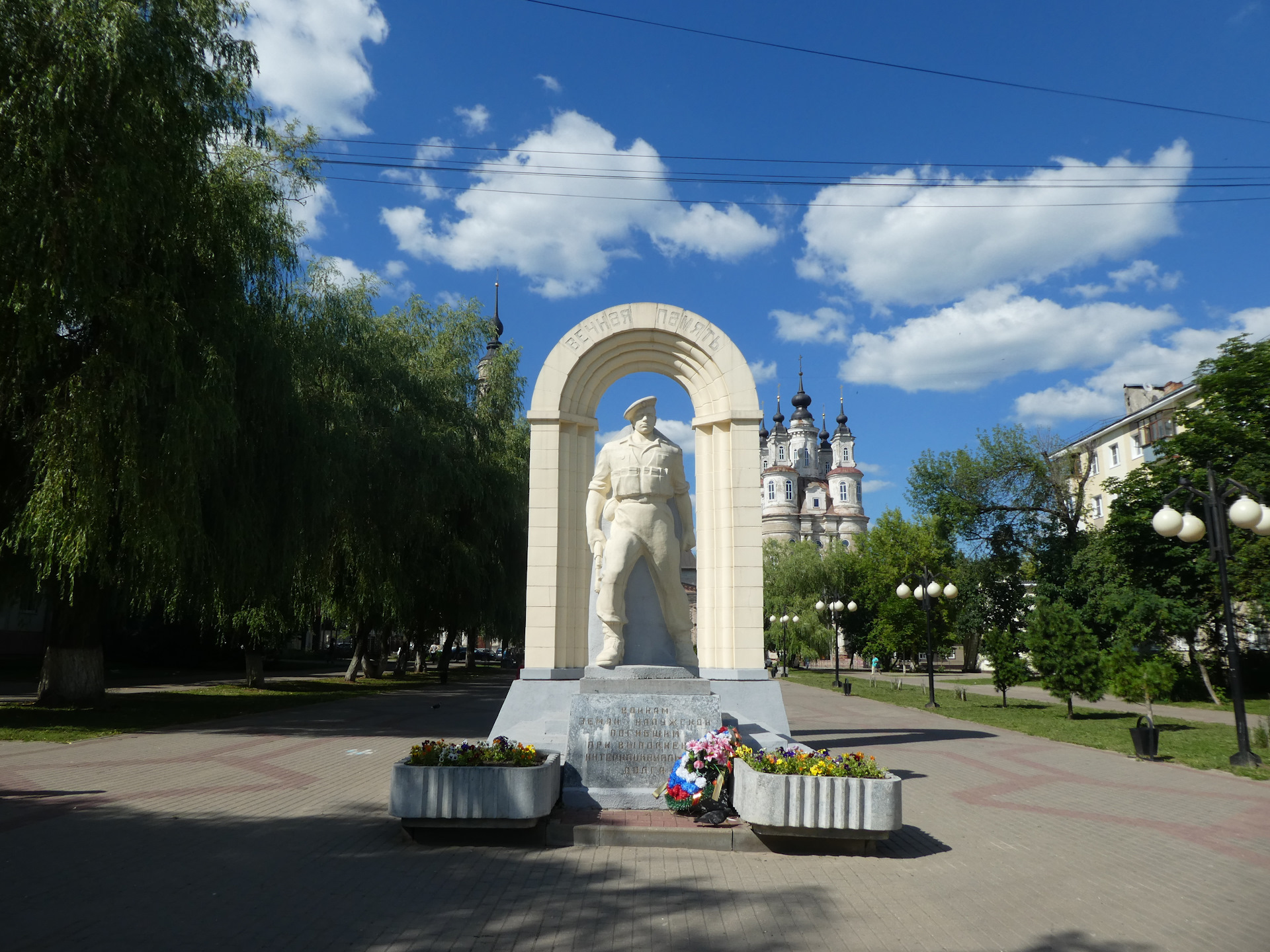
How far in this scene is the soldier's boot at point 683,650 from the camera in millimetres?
9805

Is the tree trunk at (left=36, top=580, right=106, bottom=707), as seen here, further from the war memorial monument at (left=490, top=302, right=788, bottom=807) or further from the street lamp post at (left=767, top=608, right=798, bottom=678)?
the street lamp post at (left=767, top=608, right=798, bottom=678)

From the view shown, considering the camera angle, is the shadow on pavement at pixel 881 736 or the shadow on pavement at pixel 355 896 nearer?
the shadow on pavement at pixel 355 896

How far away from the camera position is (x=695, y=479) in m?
11.9

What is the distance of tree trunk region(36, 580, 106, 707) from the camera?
15758 millimetres

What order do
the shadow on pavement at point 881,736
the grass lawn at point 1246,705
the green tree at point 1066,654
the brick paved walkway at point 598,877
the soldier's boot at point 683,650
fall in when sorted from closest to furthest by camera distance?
the brick paved walkway at point 598,877 → the soldier's boot at point 683,650 → the shadow on pavement at point 881,736 → the green tree at point 1066,654 → the grass lawn at point 1246,705

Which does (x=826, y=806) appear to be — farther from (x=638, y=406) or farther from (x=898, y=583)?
(x=898, y=583)

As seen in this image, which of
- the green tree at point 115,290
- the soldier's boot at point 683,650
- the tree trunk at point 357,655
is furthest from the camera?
the tree trunk at point 357,655

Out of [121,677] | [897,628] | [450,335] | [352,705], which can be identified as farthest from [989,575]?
[121,677]

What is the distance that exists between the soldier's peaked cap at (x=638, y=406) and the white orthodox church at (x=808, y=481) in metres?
85.0

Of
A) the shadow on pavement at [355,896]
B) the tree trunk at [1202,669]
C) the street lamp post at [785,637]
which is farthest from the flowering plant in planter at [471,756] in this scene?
the street lamp post at [785,637]

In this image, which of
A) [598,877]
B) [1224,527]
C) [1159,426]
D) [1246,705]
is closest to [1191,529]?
[1224,527]

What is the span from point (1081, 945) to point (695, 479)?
7.89 metres

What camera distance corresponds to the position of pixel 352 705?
787 inches

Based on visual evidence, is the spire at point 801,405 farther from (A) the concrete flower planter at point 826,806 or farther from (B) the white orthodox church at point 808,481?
(A) the concrete flower planter at point 826,806
